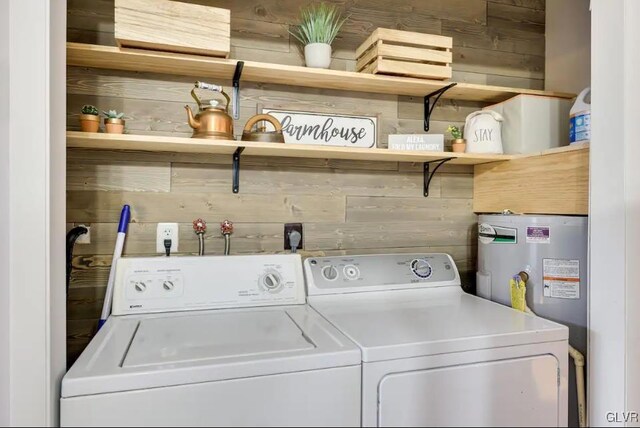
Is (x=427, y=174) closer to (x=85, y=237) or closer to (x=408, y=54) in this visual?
(x=408, y=54)

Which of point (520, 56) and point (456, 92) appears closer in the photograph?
point (456, 92)

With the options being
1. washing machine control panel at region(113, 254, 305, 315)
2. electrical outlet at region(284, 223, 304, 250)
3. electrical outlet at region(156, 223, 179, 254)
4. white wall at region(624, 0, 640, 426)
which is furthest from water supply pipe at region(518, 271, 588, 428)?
electrical outlet at region(156, 223, 179, 254)

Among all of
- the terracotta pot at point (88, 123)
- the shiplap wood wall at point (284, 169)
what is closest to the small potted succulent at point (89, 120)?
the terracotta pot at point (88, 123)

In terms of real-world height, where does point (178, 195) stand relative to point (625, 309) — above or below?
above

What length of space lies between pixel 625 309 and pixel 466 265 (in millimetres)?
820

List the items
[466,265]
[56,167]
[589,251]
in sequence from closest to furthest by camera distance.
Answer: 1. [56,167]
2. [589,251]
3. [466,265]

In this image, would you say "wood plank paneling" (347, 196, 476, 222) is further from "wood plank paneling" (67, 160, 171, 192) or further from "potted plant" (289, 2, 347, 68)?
"wood plank paneling" (67, 160, 171, 192)

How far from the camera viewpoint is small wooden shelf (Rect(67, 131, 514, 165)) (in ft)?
4.69

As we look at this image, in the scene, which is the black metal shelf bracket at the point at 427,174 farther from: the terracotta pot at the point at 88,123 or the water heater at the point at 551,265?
the terracotta pot at the point at 88,123

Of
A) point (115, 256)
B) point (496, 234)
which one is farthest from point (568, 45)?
point (115, 256)

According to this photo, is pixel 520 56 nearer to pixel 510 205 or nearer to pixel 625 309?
pixel 510 205

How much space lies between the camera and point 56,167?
1093 millimetres

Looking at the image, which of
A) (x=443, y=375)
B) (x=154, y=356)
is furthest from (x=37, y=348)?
(x=443, y=375)

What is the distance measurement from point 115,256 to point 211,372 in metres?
0.78
